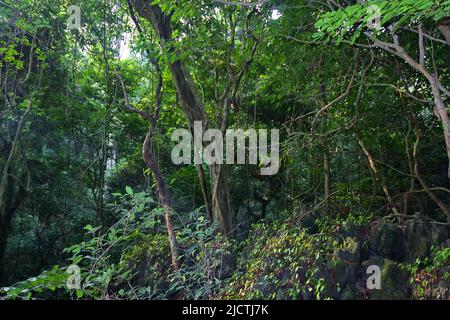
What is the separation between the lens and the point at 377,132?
6074 mm

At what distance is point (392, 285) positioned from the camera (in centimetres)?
384

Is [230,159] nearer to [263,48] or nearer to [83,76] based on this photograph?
[263,48]

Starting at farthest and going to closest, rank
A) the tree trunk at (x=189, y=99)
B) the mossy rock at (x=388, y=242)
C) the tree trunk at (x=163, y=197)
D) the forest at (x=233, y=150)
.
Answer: the tree trunk at (x=189, y=99) → the tree trunk at (x=163, y=197) → the mossy rock at (x=388, y=242) → the forest at (x=233, y=150)

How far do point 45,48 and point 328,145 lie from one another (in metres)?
5.79

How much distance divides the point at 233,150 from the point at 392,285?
13.2 ft

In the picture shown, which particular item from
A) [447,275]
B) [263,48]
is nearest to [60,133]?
[263,48]

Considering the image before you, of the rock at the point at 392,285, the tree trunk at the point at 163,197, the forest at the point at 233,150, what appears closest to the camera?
the rock at the point at 392,285

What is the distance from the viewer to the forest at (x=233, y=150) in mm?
4035
